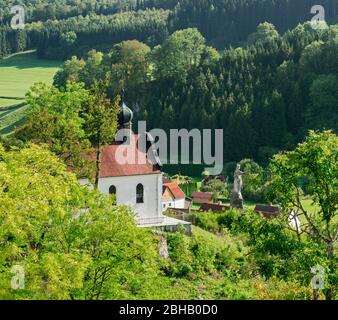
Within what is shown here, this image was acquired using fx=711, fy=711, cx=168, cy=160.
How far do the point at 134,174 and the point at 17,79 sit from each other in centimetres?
10196

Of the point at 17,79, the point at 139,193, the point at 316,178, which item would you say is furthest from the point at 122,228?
the point at 17,79

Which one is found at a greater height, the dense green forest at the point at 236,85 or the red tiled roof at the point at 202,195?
the dense green forest at the point at 236,85

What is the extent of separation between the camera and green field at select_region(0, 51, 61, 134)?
339 ft

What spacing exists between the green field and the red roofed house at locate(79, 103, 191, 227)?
60.7 m

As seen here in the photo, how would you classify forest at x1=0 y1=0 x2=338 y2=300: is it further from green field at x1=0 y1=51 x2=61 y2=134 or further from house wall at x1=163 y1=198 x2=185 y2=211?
green field at x1=0 y1=51 x2=61 y2=134

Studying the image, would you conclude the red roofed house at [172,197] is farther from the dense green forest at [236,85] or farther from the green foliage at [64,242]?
the green foliage at [64,242]

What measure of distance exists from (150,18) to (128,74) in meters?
79.8

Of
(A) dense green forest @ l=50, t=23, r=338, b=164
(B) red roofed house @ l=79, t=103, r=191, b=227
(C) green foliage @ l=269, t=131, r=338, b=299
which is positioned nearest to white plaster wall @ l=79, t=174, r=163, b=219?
(B) red roofed house @ l=79, t=103, r=191, b=227

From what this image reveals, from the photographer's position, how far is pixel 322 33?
357 ft

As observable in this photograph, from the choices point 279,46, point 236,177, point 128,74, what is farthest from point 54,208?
point 279,46

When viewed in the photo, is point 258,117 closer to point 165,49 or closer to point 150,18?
point 165,49

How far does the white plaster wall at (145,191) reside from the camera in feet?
117

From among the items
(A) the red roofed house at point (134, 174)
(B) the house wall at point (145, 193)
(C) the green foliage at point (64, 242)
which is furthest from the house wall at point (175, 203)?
(C) the green foliage at point (64, 242)
